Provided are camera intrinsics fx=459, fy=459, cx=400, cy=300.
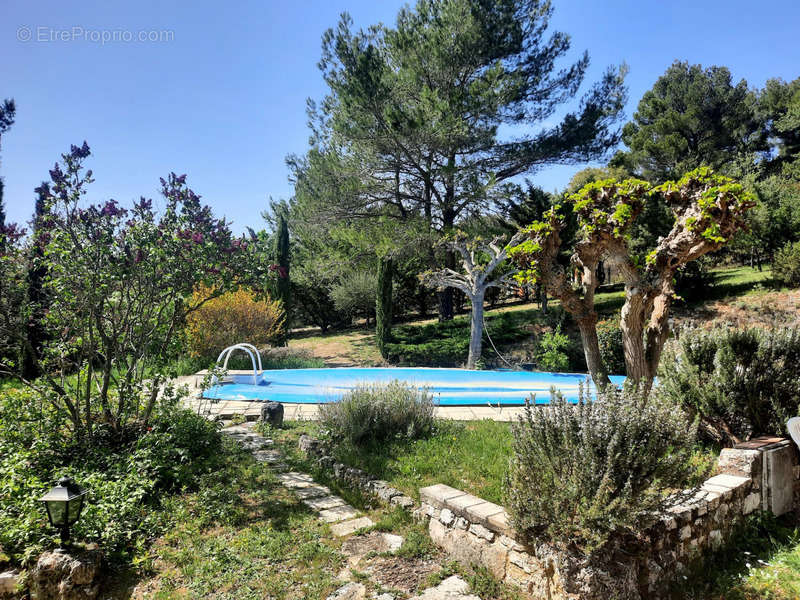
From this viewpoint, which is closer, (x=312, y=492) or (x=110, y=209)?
(x=312, y=492)

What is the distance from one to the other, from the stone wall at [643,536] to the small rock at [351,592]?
0.69 metres

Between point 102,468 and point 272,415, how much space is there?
95.7 inches

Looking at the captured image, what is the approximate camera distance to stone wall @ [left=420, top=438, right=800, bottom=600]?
2.35 m

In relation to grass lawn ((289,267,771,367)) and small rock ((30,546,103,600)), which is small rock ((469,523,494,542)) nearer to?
small rock ((30,546,103,600))

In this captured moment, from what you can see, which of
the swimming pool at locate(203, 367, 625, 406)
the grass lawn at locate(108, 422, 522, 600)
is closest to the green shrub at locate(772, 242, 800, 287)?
the swimming pool at locate(203, 367, 625, 406)

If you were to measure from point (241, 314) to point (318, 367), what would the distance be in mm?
2597

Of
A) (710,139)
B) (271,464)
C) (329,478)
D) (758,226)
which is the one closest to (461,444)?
(329,478)

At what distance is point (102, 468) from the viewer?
164 inches

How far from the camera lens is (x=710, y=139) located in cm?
2328

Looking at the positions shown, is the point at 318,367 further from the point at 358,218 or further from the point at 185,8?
the point at 185,8

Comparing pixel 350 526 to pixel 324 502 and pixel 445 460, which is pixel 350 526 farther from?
pixel 445 460

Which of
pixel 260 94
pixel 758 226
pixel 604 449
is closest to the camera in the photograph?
pixel 604 449

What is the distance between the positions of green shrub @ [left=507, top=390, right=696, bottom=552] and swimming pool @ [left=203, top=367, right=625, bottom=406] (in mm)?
4628

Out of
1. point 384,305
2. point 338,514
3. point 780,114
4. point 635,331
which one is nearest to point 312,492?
point 338,514
